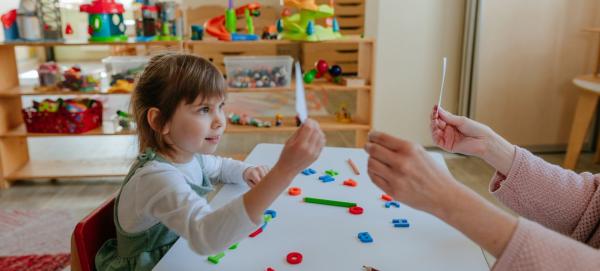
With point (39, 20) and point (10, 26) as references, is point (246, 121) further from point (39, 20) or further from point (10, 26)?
point (10, 26)

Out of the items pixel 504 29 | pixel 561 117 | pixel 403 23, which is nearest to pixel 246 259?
pixel 403 23

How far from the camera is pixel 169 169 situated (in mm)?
1027

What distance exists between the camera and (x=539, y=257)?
69 cm

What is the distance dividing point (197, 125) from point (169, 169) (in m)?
0.13

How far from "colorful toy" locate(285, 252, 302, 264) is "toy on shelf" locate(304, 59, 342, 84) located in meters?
2.19

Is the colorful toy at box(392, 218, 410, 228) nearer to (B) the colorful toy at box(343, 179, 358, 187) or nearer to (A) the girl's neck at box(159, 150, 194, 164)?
(B) the colorful toy at box(343, 179, 358, 187)

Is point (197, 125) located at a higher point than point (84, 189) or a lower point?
higher

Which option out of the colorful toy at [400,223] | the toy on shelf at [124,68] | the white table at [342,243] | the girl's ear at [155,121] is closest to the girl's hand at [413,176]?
the white table at [342,243]

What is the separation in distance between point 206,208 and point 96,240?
304 mm

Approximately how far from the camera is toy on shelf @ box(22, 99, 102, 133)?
2.90m

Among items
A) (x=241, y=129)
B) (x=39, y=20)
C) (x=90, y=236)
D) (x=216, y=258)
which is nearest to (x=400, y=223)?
(x=216, y=258)

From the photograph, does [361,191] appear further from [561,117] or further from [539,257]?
[561,117]

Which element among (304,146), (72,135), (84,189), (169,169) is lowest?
(84,189)

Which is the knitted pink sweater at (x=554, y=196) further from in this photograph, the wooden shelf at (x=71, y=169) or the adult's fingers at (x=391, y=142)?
the wooden shelf at (x=71, y=169)
